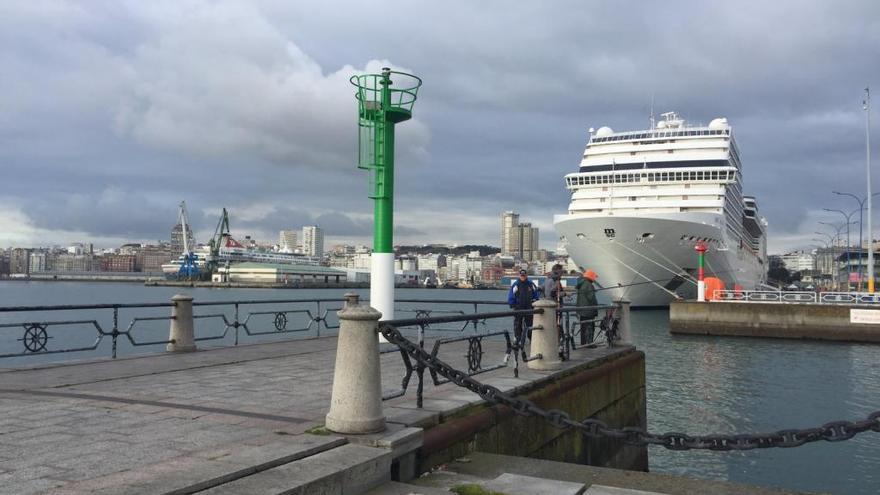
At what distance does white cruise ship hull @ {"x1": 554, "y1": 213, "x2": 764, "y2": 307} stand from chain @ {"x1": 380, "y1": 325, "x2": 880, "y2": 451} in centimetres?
4051

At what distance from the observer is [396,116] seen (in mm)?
15188

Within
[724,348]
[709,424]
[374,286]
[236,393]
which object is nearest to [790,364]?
[724,348]

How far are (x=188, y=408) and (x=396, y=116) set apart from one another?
917cm

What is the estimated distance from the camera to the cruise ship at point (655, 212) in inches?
1839

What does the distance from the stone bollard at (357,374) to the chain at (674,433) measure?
0.42 m

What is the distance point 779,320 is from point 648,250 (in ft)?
37.3

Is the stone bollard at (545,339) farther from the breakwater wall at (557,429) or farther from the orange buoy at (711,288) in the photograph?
the orange buoy at (711,288)

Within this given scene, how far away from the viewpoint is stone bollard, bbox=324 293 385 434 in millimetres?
5883

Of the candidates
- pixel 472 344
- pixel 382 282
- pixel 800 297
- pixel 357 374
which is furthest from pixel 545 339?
pixel 800 297

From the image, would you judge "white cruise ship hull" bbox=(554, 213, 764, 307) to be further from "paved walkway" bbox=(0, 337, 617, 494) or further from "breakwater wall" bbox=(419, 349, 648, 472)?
"paved walkway" bbox=(0, 337, 617, 494)

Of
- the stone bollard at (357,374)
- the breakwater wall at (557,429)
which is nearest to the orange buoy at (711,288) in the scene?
the breakwater wall at (557,429)

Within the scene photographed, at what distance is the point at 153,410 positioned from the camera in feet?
24.2

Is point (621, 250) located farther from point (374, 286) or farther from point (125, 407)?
point (125, 407)

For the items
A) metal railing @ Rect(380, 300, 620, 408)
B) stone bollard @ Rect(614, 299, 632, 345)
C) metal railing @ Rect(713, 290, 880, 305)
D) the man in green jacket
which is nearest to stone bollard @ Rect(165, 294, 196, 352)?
metal railing @ Rect(380, 300, 620, 408)
